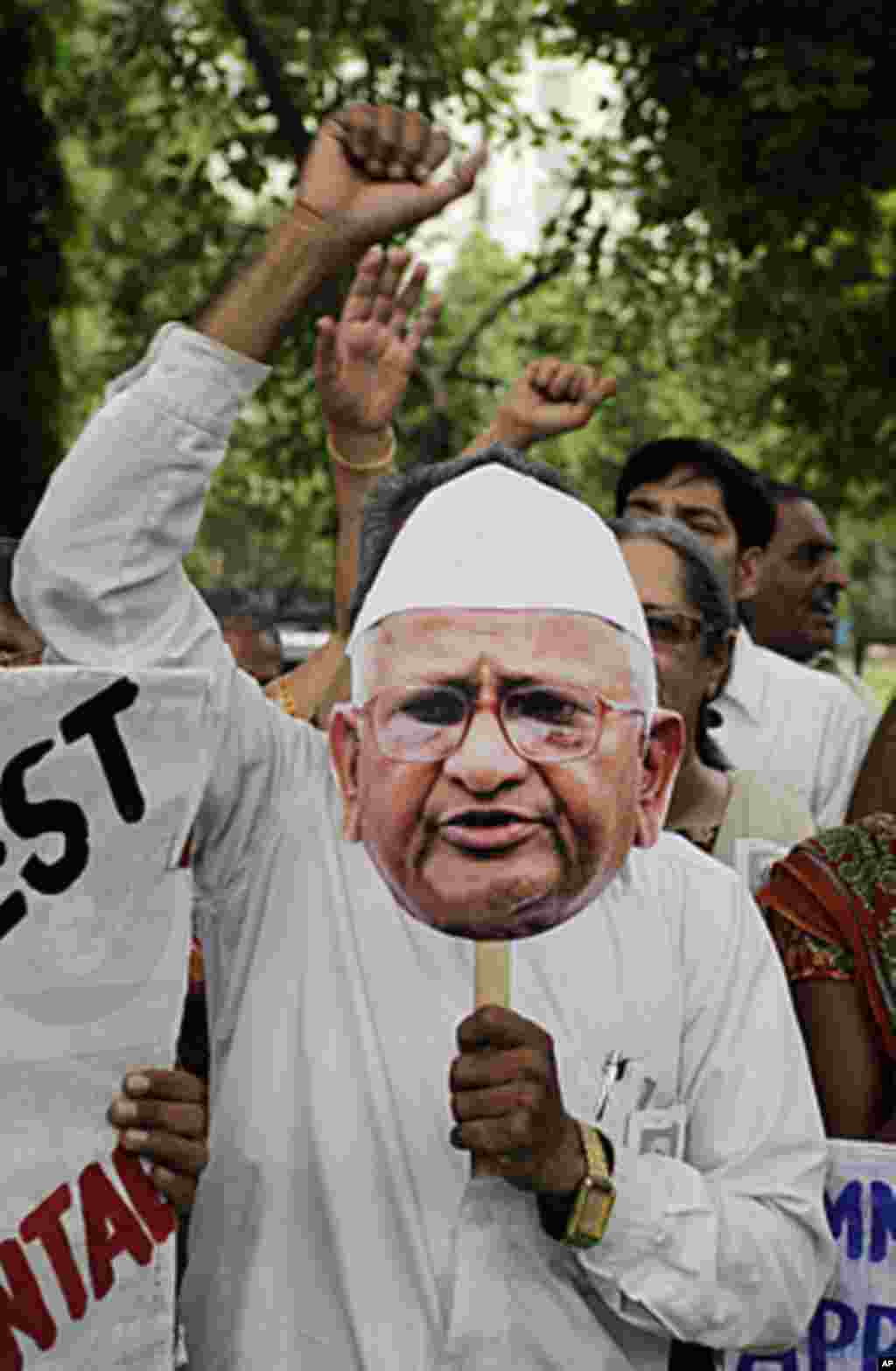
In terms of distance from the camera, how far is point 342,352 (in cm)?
347

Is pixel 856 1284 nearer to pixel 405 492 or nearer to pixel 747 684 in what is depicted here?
pixel 405 492

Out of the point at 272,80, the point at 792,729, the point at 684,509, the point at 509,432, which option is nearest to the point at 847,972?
the point at 509,432

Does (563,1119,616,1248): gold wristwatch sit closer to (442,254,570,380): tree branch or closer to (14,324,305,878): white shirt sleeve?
(14,324,305,878): white shirt sleeve

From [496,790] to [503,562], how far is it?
22cm

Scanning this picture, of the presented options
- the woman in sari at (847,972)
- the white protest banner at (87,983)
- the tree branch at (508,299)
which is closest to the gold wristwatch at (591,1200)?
the white protest banner at (87,983)

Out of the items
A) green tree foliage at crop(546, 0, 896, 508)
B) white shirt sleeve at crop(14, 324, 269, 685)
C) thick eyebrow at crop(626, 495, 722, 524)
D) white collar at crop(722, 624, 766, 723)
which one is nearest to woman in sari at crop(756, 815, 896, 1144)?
white shirt sleeve at crop(14, 324, 269, 685)

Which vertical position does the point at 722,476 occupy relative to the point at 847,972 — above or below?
above

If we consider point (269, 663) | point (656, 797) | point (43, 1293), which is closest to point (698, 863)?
point (656, 797)

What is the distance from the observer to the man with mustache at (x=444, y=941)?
2.34 m

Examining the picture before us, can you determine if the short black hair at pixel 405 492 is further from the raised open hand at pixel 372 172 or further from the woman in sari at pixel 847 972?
the woman in sari at pixel 847 972

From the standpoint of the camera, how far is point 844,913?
3158 mm

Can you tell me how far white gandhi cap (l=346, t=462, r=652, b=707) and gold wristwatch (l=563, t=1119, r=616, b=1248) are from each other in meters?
0.50

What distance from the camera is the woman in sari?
3111 millimetres

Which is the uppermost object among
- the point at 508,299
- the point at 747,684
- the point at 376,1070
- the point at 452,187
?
the point at 508,299
